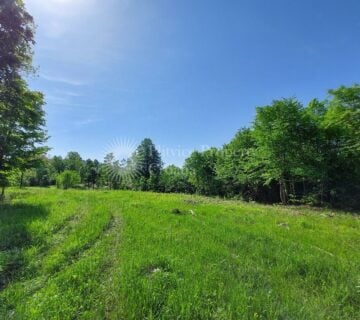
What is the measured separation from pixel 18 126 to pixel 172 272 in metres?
19.6

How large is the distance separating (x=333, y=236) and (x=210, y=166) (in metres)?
44.9

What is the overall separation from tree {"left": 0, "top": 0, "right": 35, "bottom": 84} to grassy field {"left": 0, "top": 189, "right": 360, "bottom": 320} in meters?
9.42

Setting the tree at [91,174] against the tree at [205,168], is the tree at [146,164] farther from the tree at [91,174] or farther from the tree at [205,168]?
the tree at [91,174]

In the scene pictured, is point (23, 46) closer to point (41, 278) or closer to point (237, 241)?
point (41, 278)

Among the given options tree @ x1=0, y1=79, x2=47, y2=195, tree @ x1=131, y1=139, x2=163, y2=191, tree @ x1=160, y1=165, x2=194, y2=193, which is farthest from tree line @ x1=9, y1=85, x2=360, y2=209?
tree @ x1=131, y1=139, x2=163, y2=191

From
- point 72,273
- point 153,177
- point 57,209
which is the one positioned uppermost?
point 153,177

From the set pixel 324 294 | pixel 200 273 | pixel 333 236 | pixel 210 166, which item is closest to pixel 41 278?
pixel 200 273

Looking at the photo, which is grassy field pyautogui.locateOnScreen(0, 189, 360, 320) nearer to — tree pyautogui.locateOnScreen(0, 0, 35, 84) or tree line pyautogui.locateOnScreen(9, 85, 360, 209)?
tree pyautogui.locateOnScreen(0, 0, 35, 84)

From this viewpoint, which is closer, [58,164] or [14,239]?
[14,239]

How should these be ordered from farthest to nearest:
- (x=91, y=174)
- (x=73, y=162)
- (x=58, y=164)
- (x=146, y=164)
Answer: (x=73, y=162) → (x=58, y=164) → (x=91, y=174) → (x=146, y=164)

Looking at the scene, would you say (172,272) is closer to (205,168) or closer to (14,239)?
(14,239)

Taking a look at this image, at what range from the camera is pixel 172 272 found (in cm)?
594

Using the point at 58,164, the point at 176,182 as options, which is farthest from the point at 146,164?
the point at 58,164

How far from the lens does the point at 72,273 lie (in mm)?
5746
